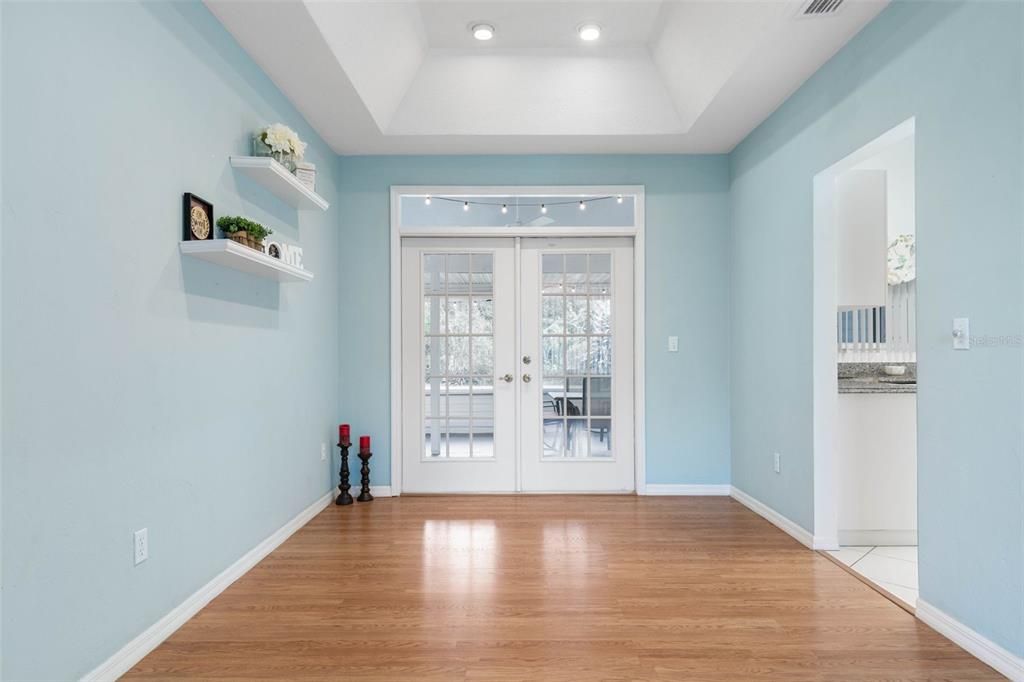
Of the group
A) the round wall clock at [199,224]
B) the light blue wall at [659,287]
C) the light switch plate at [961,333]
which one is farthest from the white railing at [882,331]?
the round wall clock at [199,224]

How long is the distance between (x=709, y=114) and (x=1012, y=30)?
1767 mm

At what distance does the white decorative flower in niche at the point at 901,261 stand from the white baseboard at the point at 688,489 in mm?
1943

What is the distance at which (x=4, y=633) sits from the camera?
1503 mm

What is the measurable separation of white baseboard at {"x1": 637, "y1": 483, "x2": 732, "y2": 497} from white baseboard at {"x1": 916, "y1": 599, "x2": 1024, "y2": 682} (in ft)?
6.44

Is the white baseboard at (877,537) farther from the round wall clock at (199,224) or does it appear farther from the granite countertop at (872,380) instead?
the round wall clock at (199,224)

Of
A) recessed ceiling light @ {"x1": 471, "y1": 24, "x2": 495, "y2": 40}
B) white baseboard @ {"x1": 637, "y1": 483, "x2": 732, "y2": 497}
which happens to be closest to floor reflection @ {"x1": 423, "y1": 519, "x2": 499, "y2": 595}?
white baseboard @ {"x1": 637, "y1": 483, "x2": 732, "y2": 497}

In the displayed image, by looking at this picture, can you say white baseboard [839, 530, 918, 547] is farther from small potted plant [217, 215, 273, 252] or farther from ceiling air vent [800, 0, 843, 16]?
small potted plant [217, 215, 273, 252]

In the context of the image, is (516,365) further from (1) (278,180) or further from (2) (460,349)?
(1) (278,180)

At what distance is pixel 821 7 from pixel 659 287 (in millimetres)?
2111

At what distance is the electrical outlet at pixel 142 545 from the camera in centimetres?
201

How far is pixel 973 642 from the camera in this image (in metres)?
2.04

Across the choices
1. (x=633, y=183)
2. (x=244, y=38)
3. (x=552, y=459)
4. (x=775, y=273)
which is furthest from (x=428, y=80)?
(x=552, y=459)

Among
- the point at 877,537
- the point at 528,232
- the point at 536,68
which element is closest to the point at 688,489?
the point at 877,537

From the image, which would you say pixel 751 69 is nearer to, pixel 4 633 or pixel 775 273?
pixel 775 273
